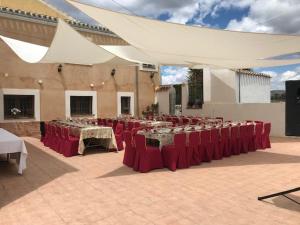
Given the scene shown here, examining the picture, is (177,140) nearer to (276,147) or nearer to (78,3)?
(78,3)

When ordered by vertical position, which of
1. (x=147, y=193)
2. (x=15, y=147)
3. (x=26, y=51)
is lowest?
(x=147, y=193)

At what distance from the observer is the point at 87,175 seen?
562 cm

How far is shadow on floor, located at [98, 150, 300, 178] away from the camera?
19.2 feet

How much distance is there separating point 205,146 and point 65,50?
159 inches

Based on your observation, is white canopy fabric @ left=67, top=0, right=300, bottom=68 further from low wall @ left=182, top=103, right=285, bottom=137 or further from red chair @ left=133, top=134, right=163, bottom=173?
low wall @ left=182, top=103, right=285, bottom=137

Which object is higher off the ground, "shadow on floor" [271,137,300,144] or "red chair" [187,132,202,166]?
"red chair" [187,132,202,166]

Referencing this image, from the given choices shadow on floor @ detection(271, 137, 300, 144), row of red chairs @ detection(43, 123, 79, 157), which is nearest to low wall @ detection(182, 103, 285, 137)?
shadow on floor @ detection(271, 137, 300, 144)

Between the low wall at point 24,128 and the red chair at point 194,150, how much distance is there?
7.21 metres

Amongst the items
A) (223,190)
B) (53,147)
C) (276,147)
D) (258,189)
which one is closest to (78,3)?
(223,190)

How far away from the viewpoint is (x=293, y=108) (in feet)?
19.8

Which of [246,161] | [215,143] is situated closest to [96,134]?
[215,143]

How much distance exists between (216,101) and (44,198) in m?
10.1

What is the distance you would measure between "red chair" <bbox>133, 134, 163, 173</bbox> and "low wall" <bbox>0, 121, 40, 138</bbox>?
22.2ft

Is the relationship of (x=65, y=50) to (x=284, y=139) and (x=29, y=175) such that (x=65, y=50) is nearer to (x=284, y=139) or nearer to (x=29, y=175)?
(x=29, y=175)
